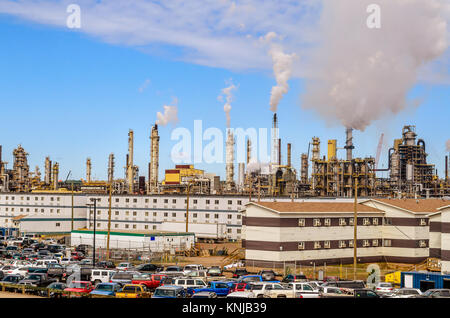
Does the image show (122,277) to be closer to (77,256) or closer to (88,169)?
(77,256)

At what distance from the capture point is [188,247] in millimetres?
75312

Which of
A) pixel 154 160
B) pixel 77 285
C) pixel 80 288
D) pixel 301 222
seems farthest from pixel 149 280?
pixel 154 160

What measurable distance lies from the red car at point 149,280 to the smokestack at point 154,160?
77.0 metres

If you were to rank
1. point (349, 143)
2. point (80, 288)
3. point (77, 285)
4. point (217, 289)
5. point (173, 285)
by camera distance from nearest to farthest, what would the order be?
point (80, 288) < point (173, 285) < point (217, 289) < point (77, 285) < point (349, 143)

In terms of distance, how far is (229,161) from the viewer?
12469 cm

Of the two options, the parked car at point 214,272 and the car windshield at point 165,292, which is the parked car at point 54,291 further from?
the parked car at point 214,272

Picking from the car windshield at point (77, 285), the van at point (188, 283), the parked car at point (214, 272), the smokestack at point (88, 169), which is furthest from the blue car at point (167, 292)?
the smokestack at point (88, 169)

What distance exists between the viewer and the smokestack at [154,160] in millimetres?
118475

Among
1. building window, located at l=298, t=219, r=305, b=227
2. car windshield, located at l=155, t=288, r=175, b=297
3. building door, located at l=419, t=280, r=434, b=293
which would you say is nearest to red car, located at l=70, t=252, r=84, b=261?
building window, located at l=298, t=219, r=305, b=227

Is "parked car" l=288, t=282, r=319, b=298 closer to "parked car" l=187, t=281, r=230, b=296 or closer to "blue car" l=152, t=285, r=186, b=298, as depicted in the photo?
"parked car" l=187, t=281, r=230, b=296

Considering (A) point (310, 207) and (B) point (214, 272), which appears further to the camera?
(A) point (310, 207)

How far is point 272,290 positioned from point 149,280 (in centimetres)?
1103

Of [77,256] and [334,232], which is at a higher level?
[334,232]

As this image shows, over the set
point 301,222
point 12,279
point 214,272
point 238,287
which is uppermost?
point 301,222
